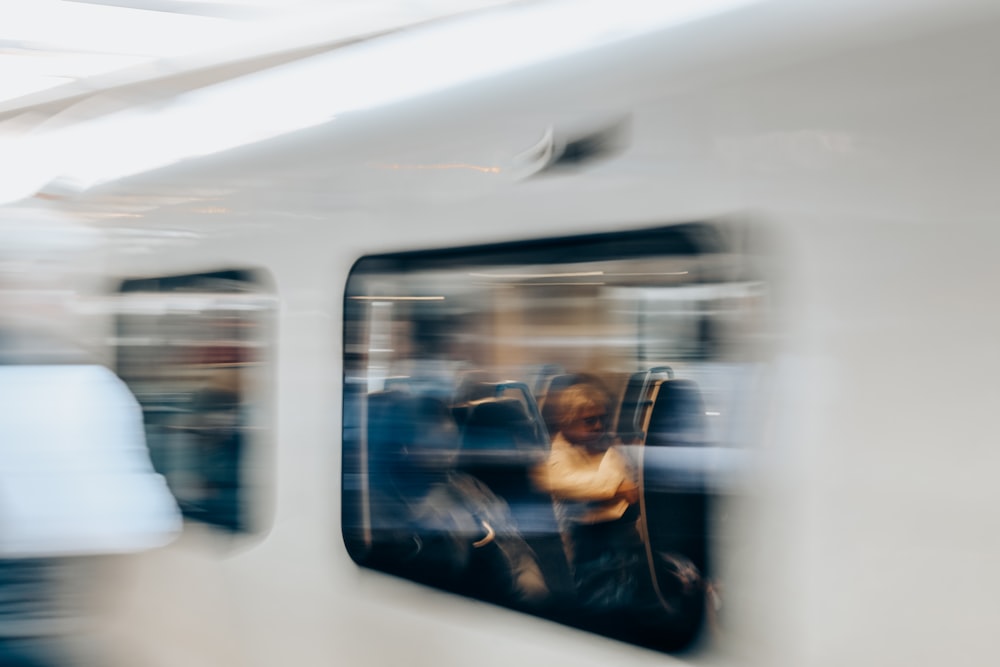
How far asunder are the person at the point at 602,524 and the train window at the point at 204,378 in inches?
40.3

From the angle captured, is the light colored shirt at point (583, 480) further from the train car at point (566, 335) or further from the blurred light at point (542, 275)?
the blurred light at point (542, 275)

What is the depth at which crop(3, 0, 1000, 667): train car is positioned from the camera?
68.1 inches

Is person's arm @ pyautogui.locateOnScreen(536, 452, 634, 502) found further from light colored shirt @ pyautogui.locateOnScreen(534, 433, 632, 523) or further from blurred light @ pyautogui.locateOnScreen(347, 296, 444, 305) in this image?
blurred light @ pyautogui.locateOnScreen(347, 296, 444, 305)

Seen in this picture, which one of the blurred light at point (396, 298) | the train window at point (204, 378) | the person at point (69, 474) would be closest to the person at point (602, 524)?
the blurred light at point (396, 298)

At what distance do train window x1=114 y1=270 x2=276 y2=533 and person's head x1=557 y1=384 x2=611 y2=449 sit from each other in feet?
3.35

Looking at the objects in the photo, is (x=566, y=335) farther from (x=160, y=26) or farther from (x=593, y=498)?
(x=160, y=26)

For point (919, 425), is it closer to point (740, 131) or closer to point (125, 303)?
point (740, 131)

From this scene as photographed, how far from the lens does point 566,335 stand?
7.63 feet

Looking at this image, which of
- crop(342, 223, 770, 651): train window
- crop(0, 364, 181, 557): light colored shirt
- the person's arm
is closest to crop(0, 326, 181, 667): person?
crop(0, 364, 181, 557): light colored shirt

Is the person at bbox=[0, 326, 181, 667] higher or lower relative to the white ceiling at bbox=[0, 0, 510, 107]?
lower

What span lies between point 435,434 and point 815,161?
1.16 metres

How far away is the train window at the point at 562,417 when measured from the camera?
80.8 inches

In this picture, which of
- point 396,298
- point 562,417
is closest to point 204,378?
point 396,298

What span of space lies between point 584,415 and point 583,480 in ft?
0.44
